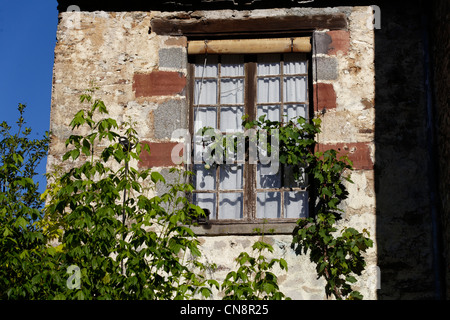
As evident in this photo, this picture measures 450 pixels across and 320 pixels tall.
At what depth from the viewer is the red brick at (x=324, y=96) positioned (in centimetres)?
694

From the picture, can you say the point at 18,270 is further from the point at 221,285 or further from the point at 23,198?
the point at 221,285

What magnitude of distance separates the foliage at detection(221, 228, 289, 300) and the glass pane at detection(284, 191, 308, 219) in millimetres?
408

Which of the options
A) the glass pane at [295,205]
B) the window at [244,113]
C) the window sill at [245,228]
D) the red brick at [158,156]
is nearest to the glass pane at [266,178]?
the window at [244,113]

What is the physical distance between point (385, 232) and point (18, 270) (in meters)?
3.06

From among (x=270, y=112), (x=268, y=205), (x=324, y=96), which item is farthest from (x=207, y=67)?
(x=268, y=205)

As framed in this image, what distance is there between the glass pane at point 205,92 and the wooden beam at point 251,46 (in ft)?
0.96

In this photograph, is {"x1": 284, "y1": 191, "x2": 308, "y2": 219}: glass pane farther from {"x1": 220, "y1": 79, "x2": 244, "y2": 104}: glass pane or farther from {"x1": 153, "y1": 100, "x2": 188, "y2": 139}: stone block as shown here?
{"x1": 153, "y1": 100, "x2": 188, "y2": 139}: stone block

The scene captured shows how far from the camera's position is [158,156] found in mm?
6918

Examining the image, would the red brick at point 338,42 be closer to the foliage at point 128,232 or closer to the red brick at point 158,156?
the foliage at point 128,232

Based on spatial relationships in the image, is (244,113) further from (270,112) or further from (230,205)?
(230,205)

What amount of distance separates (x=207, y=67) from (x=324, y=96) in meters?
1.18

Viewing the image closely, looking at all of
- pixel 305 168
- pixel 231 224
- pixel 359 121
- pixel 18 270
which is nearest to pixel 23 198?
pixel 18 270

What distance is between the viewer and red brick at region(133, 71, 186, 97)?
7.11 m

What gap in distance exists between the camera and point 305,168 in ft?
22.5
